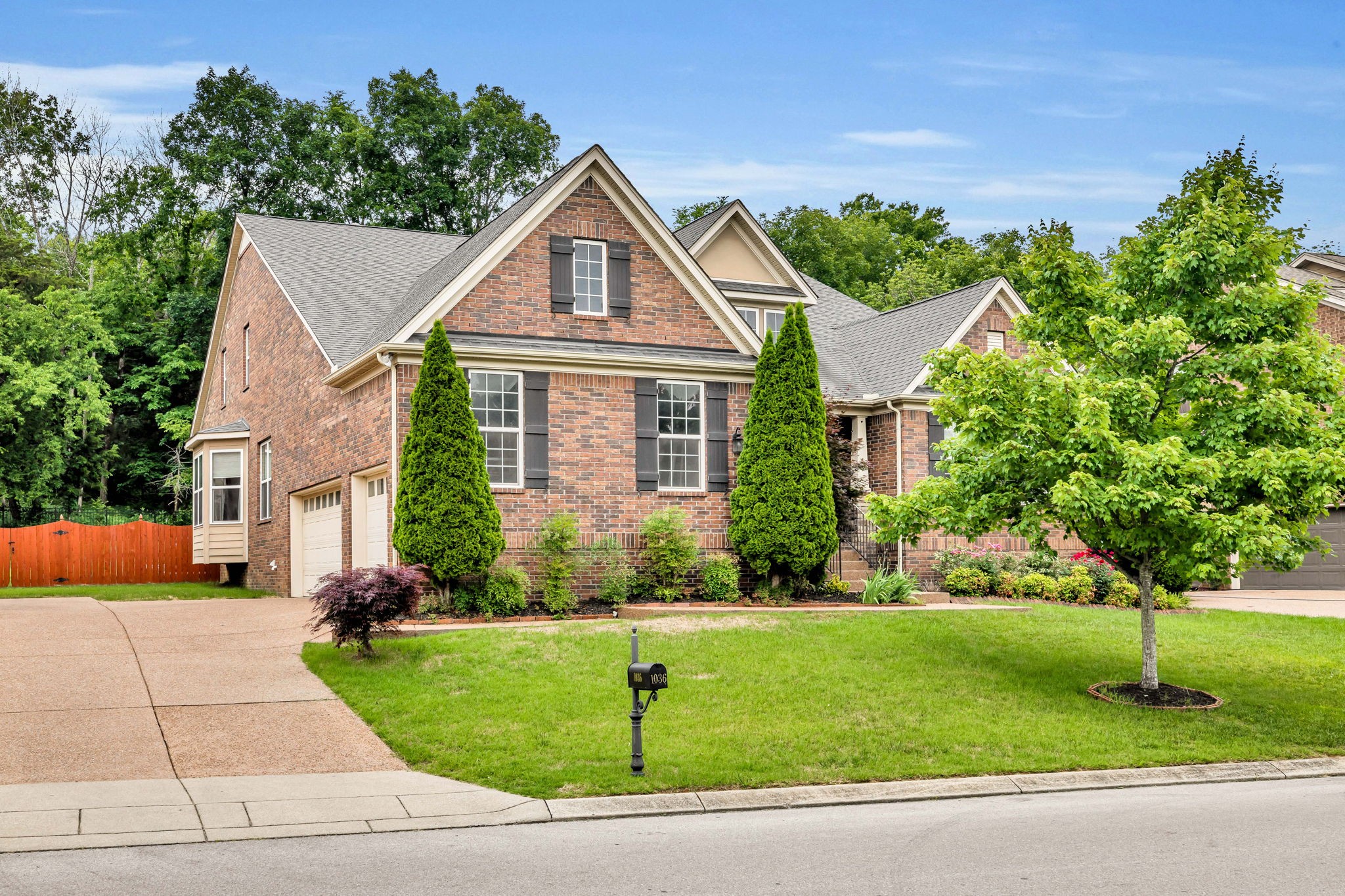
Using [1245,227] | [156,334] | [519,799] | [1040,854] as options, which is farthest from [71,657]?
[156,334]

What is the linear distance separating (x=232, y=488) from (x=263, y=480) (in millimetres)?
1399

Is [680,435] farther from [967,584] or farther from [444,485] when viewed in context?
[967,584]

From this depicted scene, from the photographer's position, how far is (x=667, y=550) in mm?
19422

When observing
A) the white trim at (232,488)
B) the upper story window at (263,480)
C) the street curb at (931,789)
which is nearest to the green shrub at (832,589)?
the street curb at (931,789)

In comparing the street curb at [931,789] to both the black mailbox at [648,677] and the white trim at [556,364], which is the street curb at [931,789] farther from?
the white trim at [556,364]

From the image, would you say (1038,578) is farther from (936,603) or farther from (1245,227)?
(1245,227)

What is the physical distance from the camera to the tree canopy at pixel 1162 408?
12508 millimetres

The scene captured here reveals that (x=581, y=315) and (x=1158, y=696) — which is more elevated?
(x=581, y=315)

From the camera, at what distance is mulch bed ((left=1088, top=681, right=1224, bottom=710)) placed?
13289mm

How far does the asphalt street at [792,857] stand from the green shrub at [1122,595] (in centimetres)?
1259

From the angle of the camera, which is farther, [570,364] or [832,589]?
[832,589]

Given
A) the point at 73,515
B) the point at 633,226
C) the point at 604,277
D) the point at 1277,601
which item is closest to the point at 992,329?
the point at 1277,601

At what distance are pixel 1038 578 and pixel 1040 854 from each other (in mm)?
14745

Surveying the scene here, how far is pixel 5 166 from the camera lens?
155 feet
